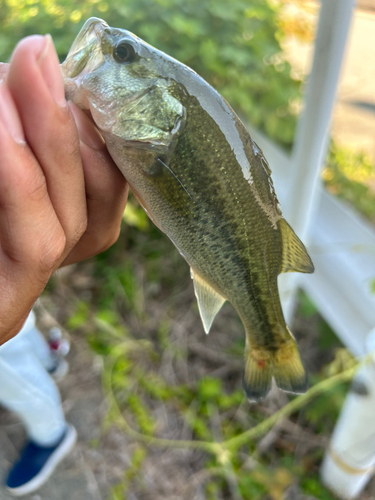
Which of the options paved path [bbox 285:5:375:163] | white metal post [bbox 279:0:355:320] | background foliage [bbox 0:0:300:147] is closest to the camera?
white metal post [bbox 279:0:355:320]

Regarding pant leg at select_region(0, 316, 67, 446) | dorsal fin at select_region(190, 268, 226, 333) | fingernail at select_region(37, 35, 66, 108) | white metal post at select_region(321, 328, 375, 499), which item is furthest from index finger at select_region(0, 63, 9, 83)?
white metal post at select_region(321, 328, 375, 499)

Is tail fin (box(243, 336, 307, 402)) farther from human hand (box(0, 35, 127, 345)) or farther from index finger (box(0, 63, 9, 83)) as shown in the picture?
index finger (box(0, 63, 9, 83))

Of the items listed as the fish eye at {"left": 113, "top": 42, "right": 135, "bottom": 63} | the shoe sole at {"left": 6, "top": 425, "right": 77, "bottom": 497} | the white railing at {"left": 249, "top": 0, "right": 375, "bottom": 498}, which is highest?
the fish eye at {"left": 113, "top": 42, "right": 135, "bottom": 63}

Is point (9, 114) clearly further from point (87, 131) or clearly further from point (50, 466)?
point (50, 466)

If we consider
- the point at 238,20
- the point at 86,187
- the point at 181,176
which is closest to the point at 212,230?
the point at 181,176

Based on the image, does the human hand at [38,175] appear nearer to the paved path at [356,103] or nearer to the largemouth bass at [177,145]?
the largemouth bass at [177,145]

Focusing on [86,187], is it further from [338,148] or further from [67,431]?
[338,148]
